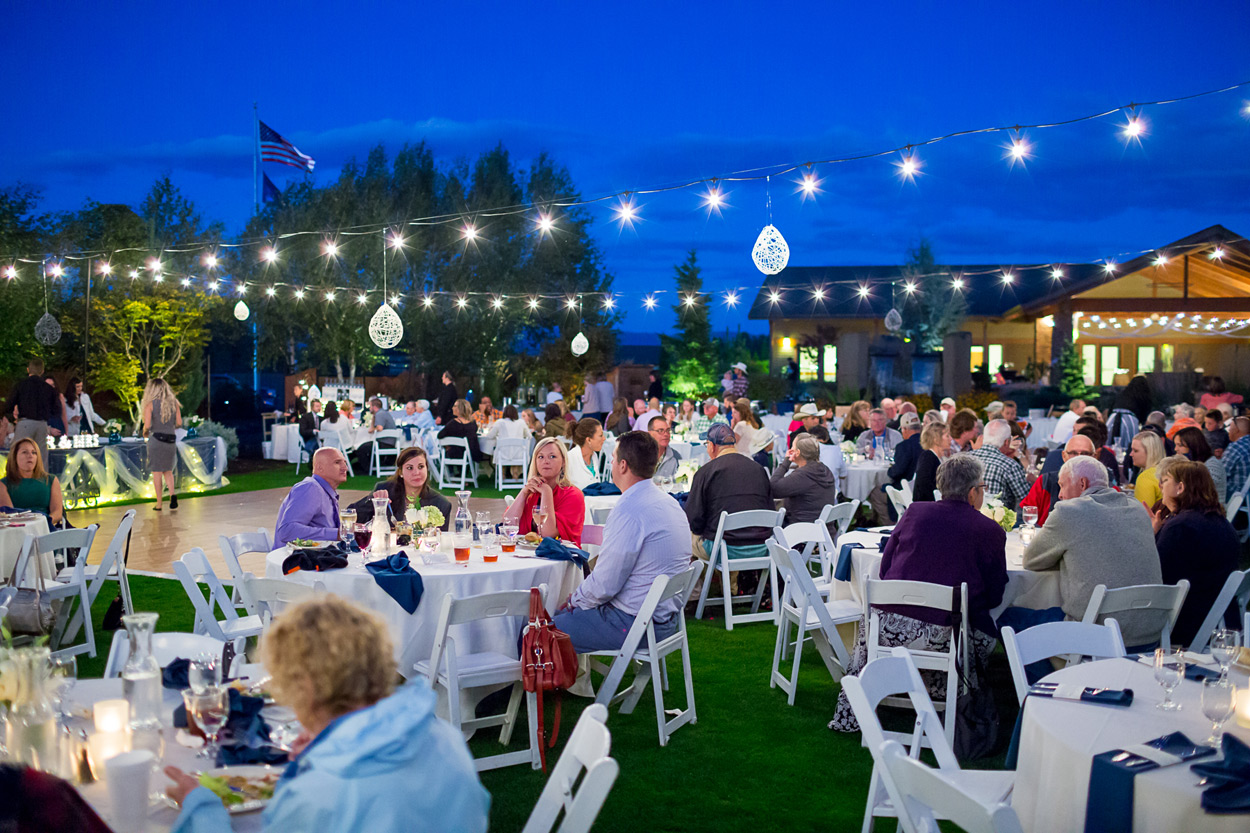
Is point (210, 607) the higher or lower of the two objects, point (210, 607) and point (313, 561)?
the lower

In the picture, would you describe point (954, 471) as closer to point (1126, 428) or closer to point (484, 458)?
point (1126, 428)

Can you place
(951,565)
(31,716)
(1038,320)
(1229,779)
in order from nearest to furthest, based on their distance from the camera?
(31,716)
(1229,779)
(951,565)
(1038,320)

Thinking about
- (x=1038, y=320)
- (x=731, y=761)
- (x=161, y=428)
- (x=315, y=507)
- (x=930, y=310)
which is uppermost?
(x=930, y=310)

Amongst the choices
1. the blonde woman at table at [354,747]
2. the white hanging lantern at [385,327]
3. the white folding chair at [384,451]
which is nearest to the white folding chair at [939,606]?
the blonde woman at table at [354,747]

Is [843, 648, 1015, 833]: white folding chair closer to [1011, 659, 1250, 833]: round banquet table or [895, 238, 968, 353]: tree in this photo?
[1011, 659, 1250, 833]: round banquet table

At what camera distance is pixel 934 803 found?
2.15 metres

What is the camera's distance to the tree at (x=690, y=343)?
89.0 feet

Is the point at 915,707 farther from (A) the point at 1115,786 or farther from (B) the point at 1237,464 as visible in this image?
(B) the point at 1237,464

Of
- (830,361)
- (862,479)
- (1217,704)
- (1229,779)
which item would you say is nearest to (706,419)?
(862,479)

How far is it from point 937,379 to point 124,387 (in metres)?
20.7

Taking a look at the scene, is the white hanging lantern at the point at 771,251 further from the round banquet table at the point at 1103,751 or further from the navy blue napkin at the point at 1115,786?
the navy blue napkin at the point at 1115,786

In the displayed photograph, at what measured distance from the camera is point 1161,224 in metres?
54.4

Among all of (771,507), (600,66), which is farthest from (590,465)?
(600,66)

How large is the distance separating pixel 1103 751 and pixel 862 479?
24.4 ft
